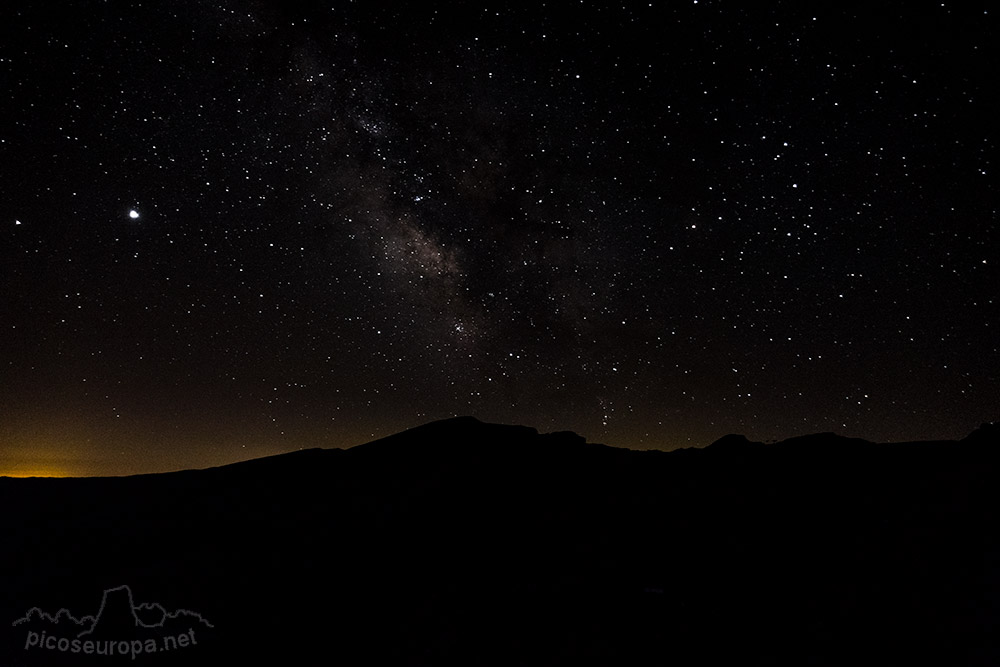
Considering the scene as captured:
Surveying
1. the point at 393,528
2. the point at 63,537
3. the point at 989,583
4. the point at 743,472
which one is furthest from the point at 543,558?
the point at 63,537

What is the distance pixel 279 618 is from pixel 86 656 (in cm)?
244

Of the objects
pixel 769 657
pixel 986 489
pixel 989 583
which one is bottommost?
pixel 769 657

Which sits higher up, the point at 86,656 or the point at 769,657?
the point at 86,656

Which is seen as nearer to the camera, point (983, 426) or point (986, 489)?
point (986, 489)

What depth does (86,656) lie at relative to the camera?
715 centimetres

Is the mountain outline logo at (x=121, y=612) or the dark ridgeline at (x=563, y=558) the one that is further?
the mountain outline logo at (x=121, y=612)

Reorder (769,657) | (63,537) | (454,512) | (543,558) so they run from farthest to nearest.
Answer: (63,537) → (454,512) → (543,558) → (769,657)

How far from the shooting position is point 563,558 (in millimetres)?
8766

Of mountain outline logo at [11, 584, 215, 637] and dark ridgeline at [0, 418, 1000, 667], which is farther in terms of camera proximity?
mountain outline logo at [11, 584, 215, 637]

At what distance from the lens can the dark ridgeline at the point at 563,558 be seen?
6199mm

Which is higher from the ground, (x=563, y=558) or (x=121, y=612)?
(x=121, y=612)

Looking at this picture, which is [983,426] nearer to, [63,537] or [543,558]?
[543,558]

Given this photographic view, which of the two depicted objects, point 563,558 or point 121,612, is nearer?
point 121,612

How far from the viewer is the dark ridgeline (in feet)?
20.3
